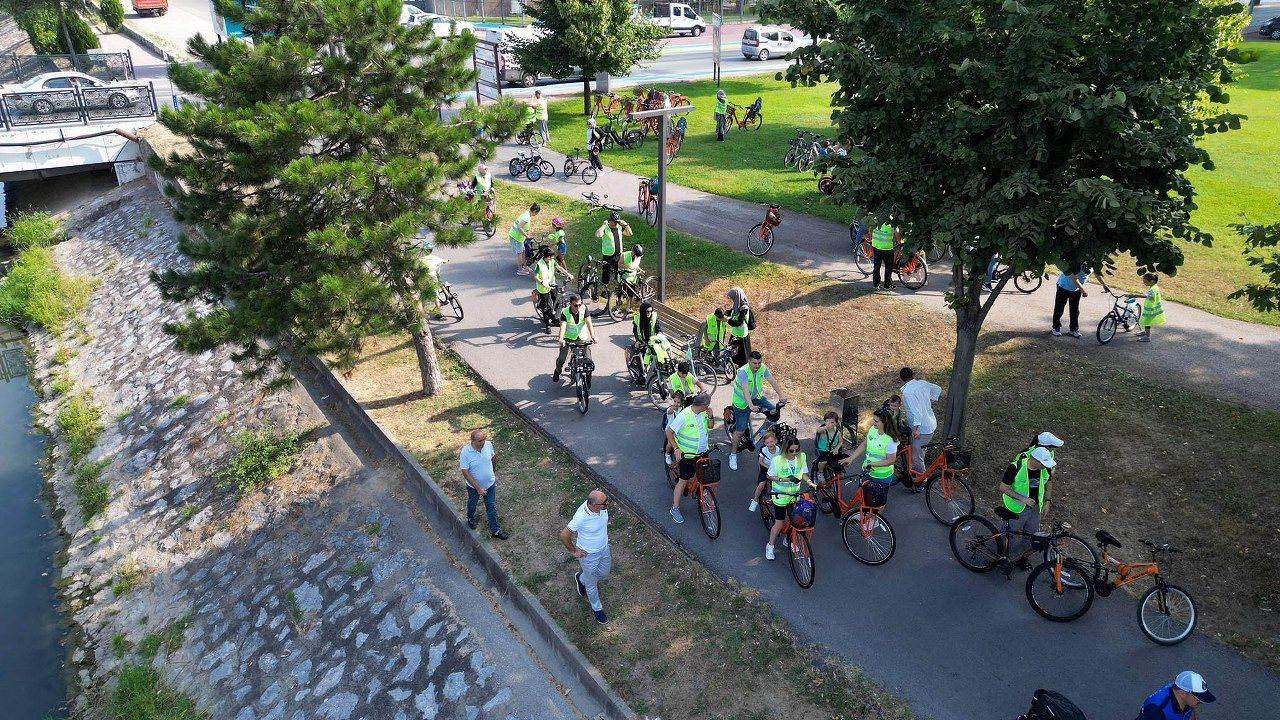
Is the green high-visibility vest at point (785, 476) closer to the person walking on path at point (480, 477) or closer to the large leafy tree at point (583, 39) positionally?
the person walking on path at point (480, 477)

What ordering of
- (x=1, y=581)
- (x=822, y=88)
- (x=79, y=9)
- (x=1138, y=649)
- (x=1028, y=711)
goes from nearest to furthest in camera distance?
(x=1028, y=711) < (x=1138, y=649) < (x=1, y=581) < (x=822, y=88) < (x=79, y=9)

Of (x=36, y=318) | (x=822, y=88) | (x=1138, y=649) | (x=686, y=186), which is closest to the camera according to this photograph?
(x=1138, y=649)

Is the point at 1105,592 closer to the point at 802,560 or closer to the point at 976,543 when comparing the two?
the point at 976,543

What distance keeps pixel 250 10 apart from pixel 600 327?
782 centimetres

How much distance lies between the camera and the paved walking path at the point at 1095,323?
13219mm

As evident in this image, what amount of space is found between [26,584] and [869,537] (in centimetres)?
1343

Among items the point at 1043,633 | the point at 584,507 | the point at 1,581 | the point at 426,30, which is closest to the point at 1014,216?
the point at 1043,633

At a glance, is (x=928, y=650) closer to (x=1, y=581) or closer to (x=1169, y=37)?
(x=1169, y=37)

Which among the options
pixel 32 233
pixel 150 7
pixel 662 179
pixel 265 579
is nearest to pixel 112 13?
pixel 150 7

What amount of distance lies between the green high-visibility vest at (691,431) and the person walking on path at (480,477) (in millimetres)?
2325

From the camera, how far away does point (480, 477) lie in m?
10.3

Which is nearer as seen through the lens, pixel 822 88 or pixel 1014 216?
pixel 1014 216

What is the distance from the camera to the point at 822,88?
125 feet

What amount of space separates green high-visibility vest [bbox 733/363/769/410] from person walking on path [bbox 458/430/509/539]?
3336mm
